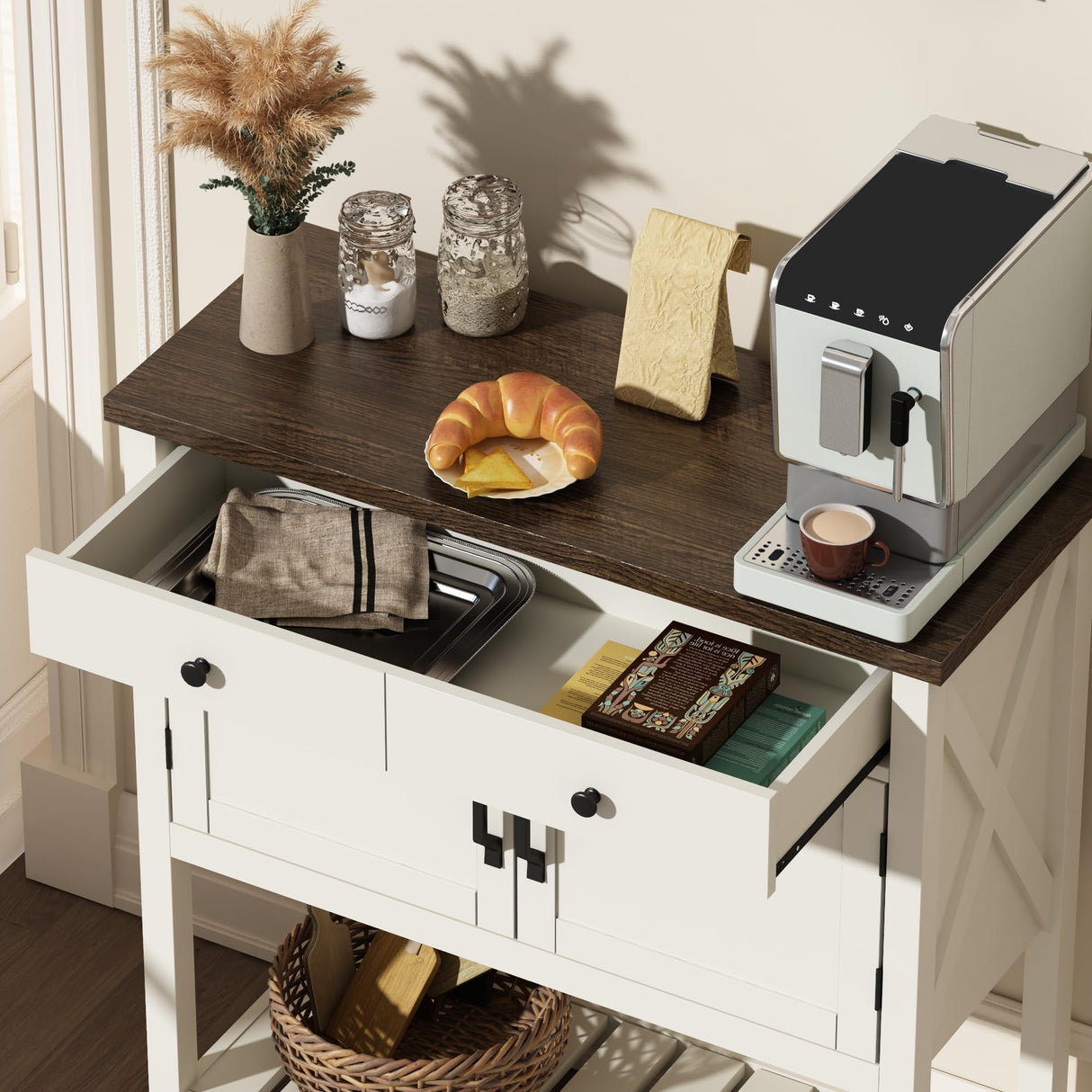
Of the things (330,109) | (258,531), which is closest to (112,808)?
(258,531)

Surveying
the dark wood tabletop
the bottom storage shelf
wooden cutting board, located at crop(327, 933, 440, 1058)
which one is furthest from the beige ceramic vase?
the bottom storage shelf

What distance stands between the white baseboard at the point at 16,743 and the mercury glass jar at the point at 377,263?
1.14m

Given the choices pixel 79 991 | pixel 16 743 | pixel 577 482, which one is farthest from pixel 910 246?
pixel 16 743

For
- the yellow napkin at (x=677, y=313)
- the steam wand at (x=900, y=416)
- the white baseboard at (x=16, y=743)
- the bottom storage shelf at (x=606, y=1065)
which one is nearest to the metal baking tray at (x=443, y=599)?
the yellow napkin at (x=677, y=313)

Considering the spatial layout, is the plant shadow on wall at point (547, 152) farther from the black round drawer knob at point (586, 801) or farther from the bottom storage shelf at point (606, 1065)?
the bottom storage shelf at point (606, 1065)

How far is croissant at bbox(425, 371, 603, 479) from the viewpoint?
1.83 meters

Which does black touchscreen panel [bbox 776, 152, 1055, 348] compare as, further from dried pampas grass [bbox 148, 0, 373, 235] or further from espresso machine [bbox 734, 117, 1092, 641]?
dried pampas grass [bbox 148, 0, 373, 235]

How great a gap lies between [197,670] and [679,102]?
74cm

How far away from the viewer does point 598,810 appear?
5.58 feet

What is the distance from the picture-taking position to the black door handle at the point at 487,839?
1924 millimetres

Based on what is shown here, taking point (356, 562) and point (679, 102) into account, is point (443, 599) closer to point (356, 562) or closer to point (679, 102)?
point (356, 562)

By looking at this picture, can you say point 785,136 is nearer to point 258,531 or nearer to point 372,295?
point 372,295

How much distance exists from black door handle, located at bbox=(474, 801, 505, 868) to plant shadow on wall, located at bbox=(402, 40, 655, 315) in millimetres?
574

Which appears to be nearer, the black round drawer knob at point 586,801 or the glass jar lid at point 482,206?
the black round drawer knob at point 586,801
